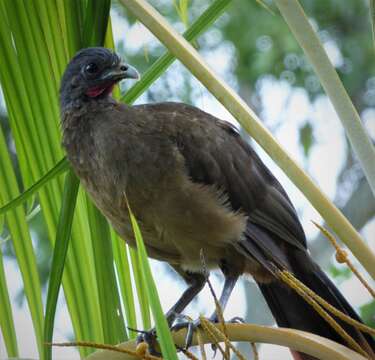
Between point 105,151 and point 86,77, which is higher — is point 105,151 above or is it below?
below

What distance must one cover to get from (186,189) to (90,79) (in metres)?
0.44

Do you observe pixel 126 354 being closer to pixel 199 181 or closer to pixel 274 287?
pixel 199 181

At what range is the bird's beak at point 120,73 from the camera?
2.19 metres

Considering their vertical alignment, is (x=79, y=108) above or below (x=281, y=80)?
below

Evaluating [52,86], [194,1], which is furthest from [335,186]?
[52,86]

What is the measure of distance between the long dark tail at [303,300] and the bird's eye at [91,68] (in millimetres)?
733

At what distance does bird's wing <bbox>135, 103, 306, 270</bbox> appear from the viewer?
2158 mm

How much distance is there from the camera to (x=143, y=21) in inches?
49.9

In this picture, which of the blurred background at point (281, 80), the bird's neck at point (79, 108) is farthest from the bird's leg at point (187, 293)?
the blurred background at point (281, 80)

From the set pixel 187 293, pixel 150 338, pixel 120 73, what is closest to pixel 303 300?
pixel 187 293

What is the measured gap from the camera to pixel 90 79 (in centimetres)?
228

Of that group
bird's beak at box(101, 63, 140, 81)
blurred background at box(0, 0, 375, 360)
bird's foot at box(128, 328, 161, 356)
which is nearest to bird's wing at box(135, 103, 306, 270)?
bird's beak at box(101, 63, 140, 81)

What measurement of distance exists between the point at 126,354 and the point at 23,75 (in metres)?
0.58

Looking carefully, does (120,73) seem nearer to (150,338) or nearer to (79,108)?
(79,108)
